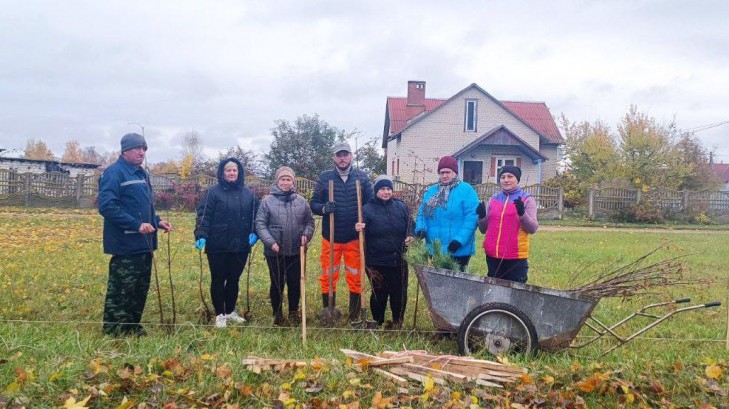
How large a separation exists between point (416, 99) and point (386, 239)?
95.3ft

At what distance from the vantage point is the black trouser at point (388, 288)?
5.82 m

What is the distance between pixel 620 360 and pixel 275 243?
3321mm

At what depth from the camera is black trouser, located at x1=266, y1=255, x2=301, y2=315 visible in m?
5.98

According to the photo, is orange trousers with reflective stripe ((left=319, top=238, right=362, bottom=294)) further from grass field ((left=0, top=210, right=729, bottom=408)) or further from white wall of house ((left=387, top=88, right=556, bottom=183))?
white wall of house ((left=387, top=88, right=556, bottom=183))

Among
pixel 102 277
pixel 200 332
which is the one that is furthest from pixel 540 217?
pixel 200 332

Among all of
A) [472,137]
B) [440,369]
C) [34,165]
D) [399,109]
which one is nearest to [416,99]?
[399,109]

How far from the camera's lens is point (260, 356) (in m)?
4.65

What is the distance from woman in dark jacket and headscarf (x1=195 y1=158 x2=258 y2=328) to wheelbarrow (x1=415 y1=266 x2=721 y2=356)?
197cm

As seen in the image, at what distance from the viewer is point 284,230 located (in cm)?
589

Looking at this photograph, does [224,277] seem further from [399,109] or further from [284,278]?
[399,109]

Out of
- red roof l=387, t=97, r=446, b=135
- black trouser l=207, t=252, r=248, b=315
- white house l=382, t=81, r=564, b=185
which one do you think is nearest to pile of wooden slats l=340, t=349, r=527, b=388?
black trouser l=207, t=252, r=248, b=315

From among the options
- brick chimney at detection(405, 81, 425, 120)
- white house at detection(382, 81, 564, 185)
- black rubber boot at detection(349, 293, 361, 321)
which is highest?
brick chimney at detection(405, 81, 425, 120)

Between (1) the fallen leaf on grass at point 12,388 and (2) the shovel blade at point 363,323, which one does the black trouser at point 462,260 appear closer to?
(2) the shovel blade at point 363,323

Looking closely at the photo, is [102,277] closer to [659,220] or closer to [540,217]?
[540,217]
